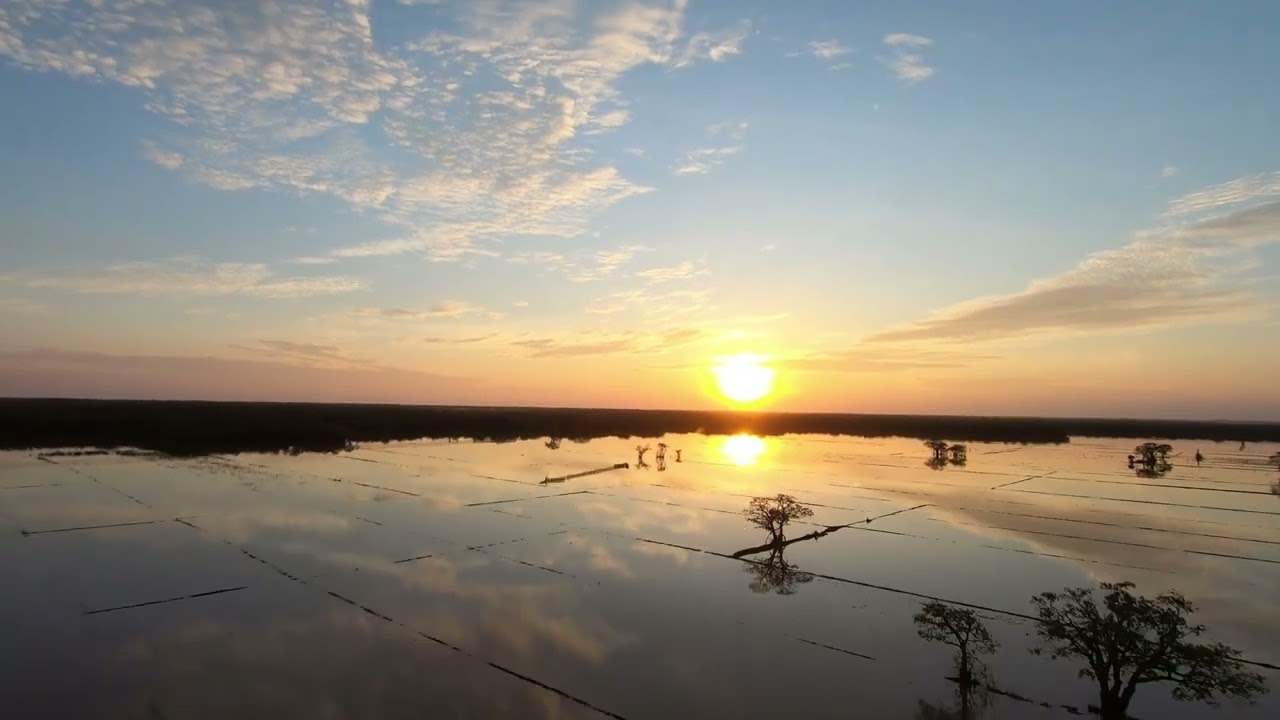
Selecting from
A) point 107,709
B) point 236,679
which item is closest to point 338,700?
point 236,679

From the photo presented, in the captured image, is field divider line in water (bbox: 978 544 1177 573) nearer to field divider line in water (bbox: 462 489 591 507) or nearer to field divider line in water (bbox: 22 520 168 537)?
field divider line in water (bbox: 462 489 591 507)

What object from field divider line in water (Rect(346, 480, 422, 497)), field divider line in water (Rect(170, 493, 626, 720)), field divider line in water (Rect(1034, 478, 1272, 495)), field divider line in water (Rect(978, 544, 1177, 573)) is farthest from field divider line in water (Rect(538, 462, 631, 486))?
field divider line in water (Rect(1034, 478, 1272, 495))

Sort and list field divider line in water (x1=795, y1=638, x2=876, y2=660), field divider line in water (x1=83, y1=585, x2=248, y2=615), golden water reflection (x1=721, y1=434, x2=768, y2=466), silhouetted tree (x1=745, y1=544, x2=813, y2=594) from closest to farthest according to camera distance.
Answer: field divider line in water (x1=795, y1=638, x2=876, y2=660) → field divider line in water (x1=83, y1=585, x2=248, y2=615) → silhouetted tree (x1=745, y1=544, x2=813, y2=594) → golden water reflection (x1=721, y1=434, x2=768, y2=466)

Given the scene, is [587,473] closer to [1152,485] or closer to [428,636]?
[428,636]

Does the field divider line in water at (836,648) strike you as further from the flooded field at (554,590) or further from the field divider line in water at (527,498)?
the field divider line in water at (527,498)

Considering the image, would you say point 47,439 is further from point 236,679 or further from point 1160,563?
point 1160,563

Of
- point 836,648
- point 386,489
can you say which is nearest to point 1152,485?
point 836,648

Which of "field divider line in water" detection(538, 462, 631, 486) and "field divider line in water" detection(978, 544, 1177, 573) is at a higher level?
"field divider line in water" detection(538, 462, 631, 486)
